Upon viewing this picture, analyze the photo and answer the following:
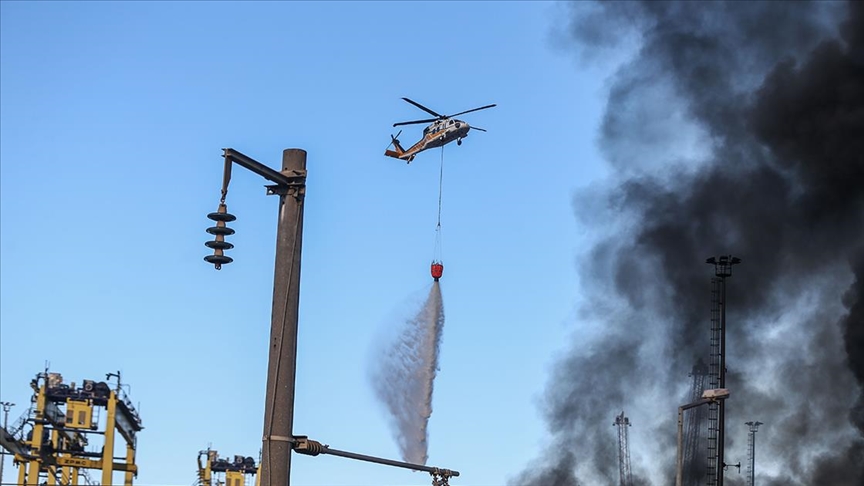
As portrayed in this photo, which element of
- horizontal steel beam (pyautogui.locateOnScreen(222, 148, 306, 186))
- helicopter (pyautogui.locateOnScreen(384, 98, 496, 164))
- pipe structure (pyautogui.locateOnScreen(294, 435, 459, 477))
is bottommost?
pipe structure (pyautogui.locateOnScreen(294, 435, 459, 477))

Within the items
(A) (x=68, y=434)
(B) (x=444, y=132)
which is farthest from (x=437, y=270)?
(A) (x=68, y=434)

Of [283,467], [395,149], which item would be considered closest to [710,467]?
[395,149]

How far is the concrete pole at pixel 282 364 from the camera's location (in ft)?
47.2

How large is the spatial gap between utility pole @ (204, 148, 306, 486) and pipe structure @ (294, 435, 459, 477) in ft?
0.89

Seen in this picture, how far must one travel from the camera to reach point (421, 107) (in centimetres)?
4628

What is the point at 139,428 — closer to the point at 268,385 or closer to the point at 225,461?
the point at 225,461

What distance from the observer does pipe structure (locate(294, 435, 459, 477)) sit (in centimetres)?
1522

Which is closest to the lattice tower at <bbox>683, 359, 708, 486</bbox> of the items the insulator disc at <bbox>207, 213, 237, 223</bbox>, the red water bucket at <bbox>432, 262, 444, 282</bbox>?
the red water bucket at <bbox>432, 262, 444, 282</bbox>

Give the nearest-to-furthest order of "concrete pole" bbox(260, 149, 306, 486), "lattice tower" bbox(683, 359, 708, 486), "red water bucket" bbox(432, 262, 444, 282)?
"concrete pole" bbox(260, 149, 306, 486) < "red water bucket" bbox(432, 262, 444, 282) < "lattice tower" bbox(683, 359, 708, 486)

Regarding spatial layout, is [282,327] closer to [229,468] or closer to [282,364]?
[282,364]

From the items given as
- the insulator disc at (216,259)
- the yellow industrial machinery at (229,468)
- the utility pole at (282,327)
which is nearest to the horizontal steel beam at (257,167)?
the utility pole at (282,327)

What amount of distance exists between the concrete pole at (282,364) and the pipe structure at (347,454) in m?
0.63

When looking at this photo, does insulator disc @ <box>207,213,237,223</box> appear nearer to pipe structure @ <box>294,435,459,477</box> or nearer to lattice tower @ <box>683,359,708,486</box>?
pipe structure @ <box>294,435,459,477</box>

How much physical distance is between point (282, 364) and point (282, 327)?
1.40ft
